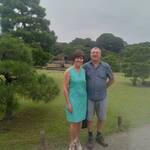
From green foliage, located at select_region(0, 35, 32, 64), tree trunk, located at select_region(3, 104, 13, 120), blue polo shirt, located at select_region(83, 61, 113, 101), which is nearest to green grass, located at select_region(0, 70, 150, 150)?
tree trunk, located at select_region(3, 104, 13, 120)

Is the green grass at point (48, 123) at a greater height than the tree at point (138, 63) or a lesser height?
lesser

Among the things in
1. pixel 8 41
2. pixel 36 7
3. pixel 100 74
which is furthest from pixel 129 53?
pixel 100 74

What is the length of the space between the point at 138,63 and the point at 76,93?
660 inches

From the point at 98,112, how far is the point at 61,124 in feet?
7.46

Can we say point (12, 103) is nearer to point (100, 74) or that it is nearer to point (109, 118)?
point (100, 74)

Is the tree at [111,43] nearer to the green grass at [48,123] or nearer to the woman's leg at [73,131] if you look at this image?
the green grass at [48,123]

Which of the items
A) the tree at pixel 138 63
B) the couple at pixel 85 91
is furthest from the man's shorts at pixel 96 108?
the tree at pixel 138 63

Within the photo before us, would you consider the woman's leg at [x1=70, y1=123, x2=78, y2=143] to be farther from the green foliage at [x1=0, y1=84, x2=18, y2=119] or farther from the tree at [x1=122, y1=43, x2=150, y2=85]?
the tree at [x1=122, y1=43, x2=150, y2=85]

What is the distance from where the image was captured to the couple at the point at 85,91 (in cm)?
562

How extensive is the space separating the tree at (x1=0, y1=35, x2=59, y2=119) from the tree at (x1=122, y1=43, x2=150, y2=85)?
1466 centimetres

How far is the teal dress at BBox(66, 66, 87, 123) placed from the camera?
5.63m

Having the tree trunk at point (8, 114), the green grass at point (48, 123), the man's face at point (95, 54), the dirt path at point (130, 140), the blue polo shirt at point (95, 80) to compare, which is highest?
the man's face at point (95, 54)

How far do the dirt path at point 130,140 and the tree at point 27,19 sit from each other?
12.2 meters

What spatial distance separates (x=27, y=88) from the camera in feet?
23.8
